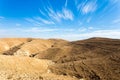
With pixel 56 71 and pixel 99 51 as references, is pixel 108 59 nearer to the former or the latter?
pixel 56 71

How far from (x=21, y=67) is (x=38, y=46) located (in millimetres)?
46772

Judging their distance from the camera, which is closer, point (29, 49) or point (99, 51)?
point (99, 51)

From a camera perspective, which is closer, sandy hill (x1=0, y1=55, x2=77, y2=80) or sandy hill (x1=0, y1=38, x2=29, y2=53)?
sandy hill (x1=0, y1=55, x2=77, y2=80)

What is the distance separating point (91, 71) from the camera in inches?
1409

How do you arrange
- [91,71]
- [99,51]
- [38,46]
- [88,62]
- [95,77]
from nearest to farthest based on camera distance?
[95,77] < [91,71] < [88,62] < [99,51] < [38,46]

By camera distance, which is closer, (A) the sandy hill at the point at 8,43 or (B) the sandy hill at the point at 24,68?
(B) the sandy hill at the point at 24,68

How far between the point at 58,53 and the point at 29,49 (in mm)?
15409

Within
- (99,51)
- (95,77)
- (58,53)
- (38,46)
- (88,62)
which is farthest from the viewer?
(38,46)

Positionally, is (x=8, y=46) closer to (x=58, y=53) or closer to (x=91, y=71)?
(x=58, y=53)

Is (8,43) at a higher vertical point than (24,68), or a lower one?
higher

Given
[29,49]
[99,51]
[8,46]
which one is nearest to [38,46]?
[29,49]

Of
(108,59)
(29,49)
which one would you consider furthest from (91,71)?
(29,49)

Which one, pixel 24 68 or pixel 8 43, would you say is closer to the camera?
pixel 24 68

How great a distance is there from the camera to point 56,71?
37594 mm
